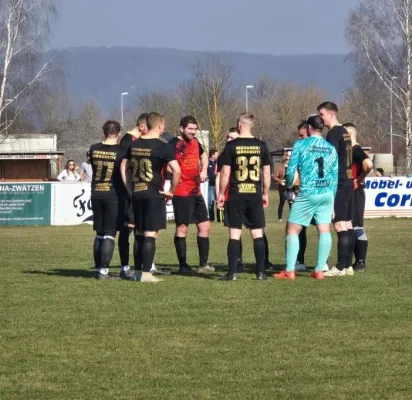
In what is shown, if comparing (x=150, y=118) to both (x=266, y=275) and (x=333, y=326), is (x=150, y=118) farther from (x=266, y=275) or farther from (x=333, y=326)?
(x=333, y=326)

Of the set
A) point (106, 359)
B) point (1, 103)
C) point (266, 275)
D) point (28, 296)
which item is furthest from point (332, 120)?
point (1, 103)

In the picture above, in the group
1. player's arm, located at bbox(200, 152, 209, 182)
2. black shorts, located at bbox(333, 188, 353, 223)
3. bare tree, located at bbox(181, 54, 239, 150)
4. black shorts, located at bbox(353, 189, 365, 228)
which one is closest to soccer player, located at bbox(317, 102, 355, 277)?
black shorts, located at bbox(333, 188, 353, 223)

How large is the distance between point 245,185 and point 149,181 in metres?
1.14

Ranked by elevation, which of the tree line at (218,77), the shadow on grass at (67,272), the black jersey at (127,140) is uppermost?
the tree line at (218,77)

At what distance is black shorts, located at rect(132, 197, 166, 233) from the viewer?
13242 mm

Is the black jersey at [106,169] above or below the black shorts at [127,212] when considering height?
above

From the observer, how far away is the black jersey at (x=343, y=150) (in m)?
13.8

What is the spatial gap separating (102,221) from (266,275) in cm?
218

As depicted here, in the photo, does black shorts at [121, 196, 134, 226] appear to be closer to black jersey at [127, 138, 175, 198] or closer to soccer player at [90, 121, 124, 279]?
soccer player at [90, 121, 124, 279]

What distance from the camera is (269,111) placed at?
10881cm

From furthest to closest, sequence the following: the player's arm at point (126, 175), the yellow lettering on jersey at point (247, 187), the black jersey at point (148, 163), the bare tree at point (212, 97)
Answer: the bare tree at point (212, 97) < the player's arm at point (126, 175) < the yellow lettering on jersey at point (247, 187) < the black jersey at point (148, 163)

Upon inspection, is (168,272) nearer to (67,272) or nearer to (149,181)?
(67,272)

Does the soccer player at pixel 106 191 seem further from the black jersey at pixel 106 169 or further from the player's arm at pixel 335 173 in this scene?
the player's arm at pixel 335 173

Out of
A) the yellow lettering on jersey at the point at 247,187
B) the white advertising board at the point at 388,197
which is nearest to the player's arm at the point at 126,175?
the yellow lettering on jersey at the point at 247,187
